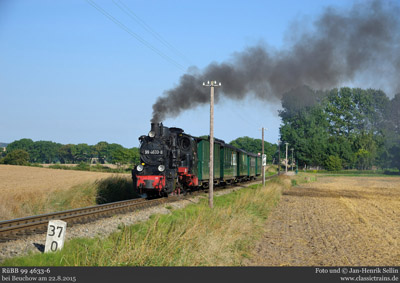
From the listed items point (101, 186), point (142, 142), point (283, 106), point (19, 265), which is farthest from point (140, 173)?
point (283, 106)

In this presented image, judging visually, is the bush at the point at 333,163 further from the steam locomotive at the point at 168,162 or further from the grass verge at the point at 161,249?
the grass verge at the point at 161,249

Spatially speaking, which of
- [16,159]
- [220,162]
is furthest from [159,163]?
[16,159]

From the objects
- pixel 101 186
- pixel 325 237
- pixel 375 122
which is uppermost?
pixel 375 122

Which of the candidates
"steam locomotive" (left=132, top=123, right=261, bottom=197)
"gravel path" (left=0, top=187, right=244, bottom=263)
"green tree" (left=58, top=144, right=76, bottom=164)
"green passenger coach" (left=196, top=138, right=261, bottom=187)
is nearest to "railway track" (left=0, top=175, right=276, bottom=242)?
"gravel path" (left=0, top=187, right=244, bottom=263)

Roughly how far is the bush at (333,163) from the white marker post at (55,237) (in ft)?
385

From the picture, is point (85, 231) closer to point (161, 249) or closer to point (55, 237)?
point (55, 237)

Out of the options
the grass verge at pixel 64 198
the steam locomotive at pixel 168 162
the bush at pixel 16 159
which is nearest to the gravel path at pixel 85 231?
the steam locomotive at pixel 168 162

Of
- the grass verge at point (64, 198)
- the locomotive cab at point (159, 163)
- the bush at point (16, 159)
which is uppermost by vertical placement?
the bush at point (16, 159)

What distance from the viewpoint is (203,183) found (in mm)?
31391

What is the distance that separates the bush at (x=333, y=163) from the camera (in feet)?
395

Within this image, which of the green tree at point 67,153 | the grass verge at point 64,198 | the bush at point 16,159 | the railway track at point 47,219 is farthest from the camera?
the green tree at point 67,153

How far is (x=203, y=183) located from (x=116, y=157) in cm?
7167
